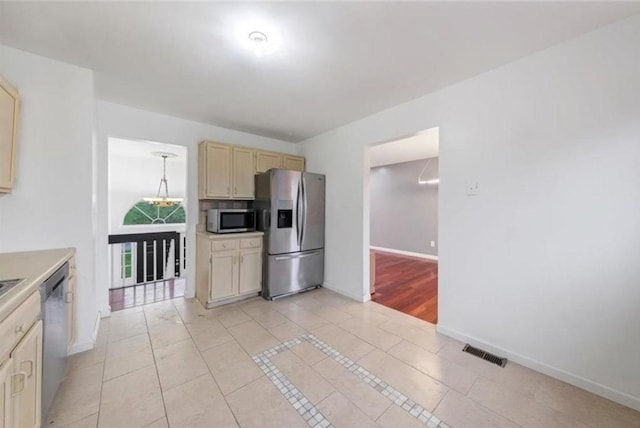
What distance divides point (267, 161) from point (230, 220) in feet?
3.60

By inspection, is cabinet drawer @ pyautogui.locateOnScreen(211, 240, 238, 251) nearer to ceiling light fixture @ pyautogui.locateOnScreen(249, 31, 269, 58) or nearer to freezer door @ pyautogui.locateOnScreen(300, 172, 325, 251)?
freezer door @ pyautogui.locateOnScreen(300, 172, 325, 251)

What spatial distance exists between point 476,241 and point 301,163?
112 inches

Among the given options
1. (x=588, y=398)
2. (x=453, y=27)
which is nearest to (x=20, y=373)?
(x=453, y=27)

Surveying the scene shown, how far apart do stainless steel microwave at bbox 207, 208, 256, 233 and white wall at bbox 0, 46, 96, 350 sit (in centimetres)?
123

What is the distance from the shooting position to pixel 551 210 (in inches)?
74.7

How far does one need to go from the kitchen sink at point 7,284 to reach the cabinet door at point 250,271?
2.14 m

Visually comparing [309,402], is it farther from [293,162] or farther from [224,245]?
[293,162]

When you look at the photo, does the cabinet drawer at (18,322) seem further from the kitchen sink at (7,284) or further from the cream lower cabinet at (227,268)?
the cream lower cabinet at (227,268)

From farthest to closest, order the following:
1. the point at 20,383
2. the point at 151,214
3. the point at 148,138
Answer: the point at 151,214 → the point at 148,138 → the point at 20,383

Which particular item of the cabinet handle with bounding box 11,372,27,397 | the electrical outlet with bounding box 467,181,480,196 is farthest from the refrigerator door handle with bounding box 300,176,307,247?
the cabinet handle with bounding box 11,372,27,397

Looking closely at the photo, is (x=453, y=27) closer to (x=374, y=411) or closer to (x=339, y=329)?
(x=374, y=411)

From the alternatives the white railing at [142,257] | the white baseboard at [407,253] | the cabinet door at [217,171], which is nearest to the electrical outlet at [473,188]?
the cabinet door at [217,171]

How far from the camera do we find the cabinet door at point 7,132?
5.41 feet

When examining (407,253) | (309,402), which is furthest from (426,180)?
(309,402)
